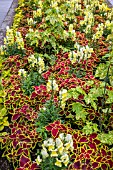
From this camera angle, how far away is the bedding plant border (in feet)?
7.50

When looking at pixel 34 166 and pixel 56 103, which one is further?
pixel 56 103

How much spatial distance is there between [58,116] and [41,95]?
364 mm

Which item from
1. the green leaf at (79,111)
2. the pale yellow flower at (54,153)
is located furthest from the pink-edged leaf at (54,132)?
the pale yellow flower at (54,153)

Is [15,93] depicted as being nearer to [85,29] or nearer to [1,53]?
[1,53]

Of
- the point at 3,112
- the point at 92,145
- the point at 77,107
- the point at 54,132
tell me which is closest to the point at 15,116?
the point at 3,112

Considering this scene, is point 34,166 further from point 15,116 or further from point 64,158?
point 15,116

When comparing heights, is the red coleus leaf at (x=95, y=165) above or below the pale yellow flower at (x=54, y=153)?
below

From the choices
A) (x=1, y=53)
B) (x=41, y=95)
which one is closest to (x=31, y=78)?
(x=41, y=95)

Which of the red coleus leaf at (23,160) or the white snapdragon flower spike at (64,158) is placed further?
the red coleus leaf at (23,160)

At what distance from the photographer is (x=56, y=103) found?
9.16 feet

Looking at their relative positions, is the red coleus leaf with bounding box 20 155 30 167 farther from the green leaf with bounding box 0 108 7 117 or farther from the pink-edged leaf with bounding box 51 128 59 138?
the green leaf with bounding box 0 108 7 117

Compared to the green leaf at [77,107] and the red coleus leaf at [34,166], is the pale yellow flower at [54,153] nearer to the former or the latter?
the red coleus leaf at [34,166]

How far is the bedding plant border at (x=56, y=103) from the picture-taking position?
2.29 meters

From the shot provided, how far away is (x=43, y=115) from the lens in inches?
103
